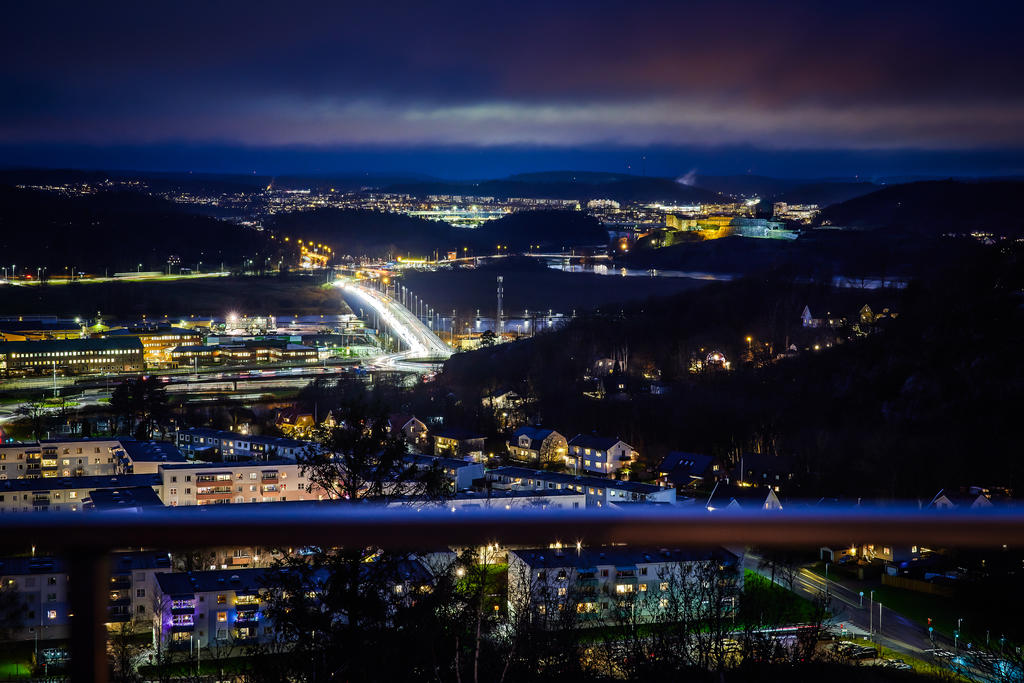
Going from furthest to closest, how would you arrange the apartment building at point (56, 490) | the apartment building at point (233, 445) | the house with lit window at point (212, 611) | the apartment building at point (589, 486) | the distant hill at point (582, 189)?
the distant hill at point (582, 189), the apartment building at point (233, 445), the apartment building at point (589, 486), the apartment building at point (56, 490), the house with lit window at point (212, 611)

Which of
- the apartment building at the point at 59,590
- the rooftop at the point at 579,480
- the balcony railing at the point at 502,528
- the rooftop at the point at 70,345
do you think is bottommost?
the rooftop at the point at 579,480

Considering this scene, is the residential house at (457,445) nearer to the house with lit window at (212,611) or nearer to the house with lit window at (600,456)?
the house with lit window at (600,456)

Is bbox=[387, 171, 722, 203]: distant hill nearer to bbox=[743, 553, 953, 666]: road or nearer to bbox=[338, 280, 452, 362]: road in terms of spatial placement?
bbox=[338, 280, 452, 362]: road

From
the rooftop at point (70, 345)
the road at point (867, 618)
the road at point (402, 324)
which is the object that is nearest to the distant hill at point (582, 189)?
the road at point (402, 324)


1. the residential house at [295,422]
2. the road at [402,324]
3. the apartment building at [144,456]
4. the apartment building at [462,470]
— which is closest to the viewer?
the apartment building at [462,470]

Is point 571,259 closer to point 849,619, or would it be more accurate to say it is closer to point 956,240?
point 956,240

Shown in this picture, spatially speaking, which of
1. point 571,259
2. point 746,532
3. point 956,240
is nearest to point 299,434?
point 746,532

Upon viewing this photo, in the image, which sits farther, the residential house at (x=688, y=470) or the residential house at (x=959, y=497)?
the residential house at (x=688, y=470)
